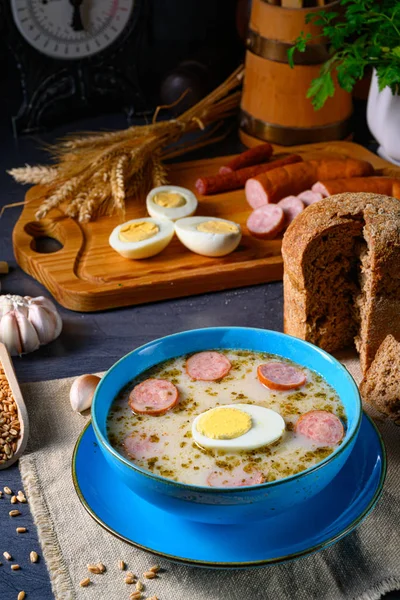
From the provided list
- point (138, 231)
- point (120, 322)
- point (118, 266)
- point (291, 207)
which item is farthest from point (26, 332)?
point (291, 207)

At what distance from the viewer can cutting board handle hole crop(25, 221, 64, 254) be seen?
10.6 feet

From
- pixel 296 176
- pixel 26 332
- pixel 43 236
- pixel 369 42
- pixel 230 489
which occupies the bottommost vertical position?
pixel 43 236

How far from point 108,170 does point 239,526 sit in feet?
6.42

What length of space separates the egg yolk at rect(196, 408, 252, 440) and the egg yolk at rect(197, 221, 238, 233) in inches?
47.5

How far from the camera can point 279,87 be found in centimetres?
370

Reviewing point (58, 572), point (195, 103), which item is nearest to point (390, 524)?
point (58, 572)

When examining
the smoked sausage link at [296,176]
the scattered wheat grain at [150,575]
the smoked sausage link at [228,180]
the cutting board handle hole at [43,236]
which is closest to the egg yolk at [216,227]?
the smoked sausage link at [296,176]

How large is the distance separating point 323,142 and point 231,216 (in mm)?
762

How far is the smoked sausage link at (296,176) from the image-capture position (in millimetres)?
3326

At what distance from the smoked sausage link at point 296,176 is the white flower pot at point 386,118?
0.61ft

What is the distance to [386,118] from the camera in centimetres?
351

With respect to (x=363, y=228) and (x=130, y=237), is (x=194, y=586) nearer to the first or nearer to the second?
(x=363, y=228)

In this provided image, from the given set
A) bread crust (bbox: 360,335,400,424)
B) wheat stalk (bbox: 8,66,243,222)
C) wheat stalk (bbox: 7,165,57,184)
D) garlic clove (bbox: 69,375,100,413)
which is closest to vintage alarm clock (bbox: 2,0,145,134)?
wheat stalk (bbox: 8,66,243,222)

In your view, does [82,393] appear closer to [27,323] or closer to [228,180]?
[27,323]
